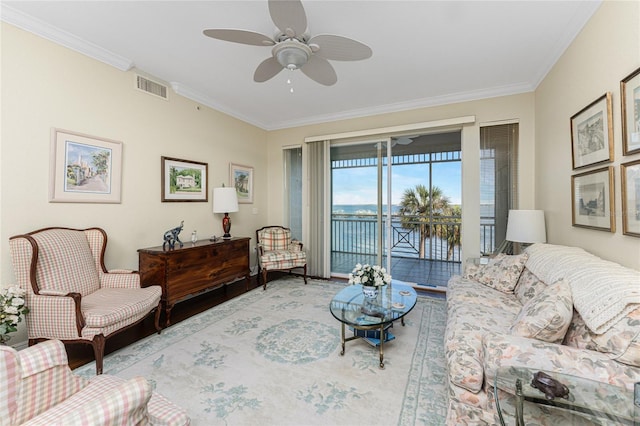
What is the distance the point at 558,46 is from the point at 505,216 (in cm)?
193

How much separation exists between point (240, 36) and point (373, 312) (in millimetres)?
2400

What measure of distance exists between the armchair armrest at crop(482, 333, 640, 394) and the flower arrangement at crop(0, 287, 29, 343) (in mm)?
2972

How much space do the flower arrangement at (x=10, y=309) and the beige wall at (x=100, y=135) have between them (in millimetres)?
508

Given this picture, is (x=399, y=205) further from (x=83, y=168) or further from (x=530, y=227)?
(x=83, y=168)

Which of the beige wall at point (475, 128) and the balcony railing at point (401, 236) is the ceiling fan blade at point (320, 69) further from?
the balcony railing at point (401, 236)

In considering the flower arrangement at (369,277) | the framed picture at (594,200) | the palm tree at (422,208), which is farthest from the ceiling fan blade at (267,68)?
the palm tree at (422,208)

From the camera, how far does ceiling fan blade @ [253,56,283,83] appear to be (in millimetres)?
2289

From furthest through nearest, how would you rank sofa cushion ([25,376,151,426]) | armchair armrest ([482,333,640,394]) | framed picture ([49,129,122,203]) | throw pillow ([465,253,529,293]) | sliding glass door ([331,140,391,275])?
sliding glass door ([331,140,391,275]), throw pillow ([465,253,529,293]), framed picture ([49,129,122,203]), armchair armrest ([482,333,640,394]), sofa cushion ([25,376,151,426])

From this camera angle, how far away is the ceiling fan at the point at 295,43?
5.60ft

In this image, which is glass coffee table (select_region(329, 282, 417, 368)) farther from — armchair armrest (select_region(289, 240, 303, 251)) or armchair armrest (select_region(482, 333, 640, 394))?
armchair armrest (select_region(289, 240, 303, 251))

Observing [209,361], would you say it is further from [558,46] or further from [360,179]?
[558,46]

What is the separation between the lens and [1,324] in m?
1.75

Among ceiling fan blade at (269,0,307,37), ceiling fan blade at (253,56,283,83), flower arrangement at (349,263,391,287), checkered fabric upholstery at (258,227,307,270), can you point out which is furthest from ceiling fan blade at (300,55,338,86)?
checkered fabric upholstery at (258,227,307,270)

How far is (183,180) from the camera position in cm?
357
